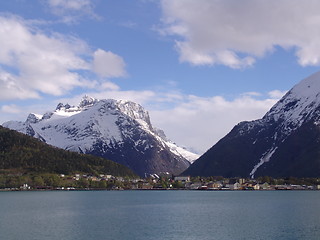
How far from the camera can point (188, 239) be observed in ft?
263

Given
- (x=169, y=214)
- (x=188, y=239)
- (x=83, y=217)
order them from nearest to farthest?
1. (x=188, y=239)
2. (x=83, y=217)
3. (x=169, y=214)

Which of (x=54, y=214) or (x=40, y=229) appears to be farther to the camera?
(x=54, y=214)

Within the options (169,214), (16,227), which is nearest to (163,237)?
(16,227)

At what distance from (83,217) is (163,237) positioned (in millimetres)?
35667

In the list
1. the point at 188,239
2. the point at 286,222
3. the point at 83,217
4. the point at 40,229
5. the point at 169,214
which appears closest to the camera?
the point at 188,239

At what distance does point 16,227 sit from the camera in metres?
93.4

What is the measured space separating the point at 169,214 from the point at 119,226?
28.7 m

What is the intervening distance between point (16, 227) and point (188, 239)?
114 feet

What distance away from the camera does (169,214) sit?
12188 centimetres

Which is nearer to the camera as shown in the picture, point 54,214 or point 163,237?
point 163,237

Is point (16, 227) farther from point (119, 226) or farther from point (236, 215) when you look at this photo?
point (236, 215)

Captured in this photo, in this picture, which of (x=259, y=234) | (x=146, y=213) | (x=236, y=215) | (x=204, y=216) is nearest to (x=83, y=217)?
(x=146, y=213)

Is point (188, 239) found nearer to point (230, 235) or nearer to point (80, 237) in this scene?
point (230, 235)

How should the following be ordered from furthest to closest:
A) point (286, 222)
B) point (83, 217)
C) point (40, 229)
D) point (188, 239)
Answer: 1. point (83, 217)
2. point (286, 222)
3. point (40, 229)
4. point (188, 239)
